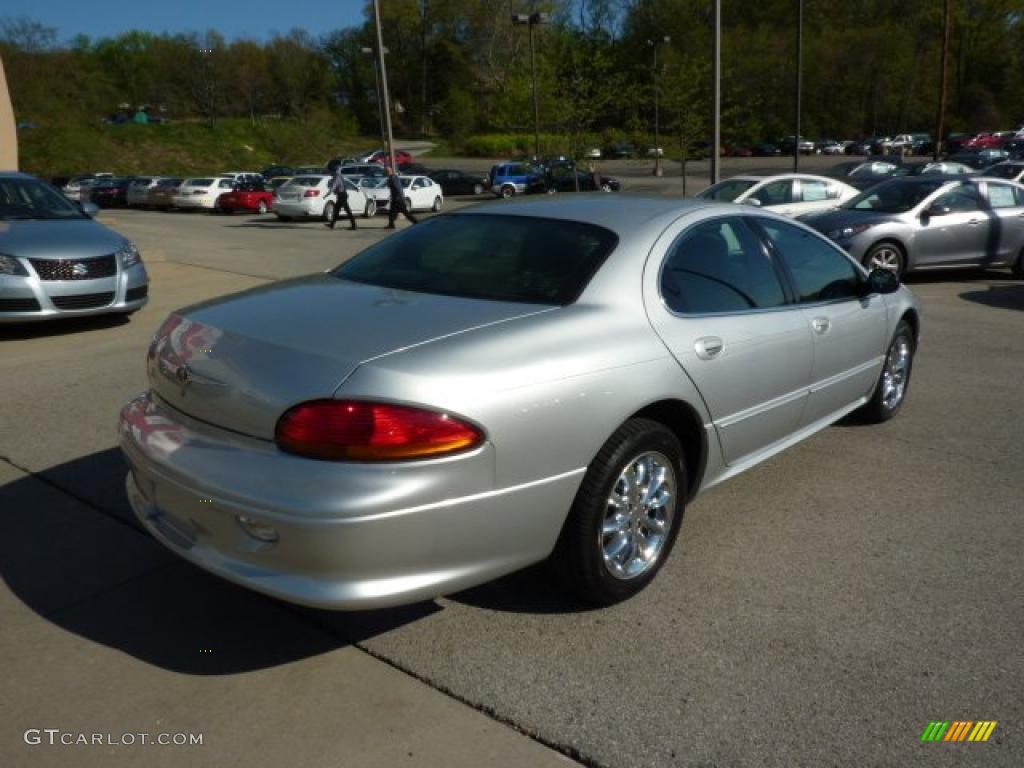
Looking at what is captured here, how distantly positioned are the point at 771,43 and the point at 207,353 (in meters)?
89.6

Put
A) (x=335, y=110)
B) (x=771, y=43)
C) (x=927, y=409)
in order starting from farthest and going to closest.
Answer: (x=335, y=110), (x=771, y=43), (x=927, y=409)

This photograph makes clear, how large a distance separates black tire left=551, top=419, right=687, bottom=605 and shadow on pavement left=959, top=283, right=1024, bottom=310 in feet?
27.9

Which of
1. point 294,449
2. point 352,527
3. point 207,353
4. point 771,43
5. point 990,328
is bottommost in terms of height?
point 990,328

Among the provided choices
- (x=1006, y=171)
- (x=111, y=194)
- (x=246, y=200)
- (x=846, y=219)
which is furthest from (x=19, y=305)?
(x=111, y=194)

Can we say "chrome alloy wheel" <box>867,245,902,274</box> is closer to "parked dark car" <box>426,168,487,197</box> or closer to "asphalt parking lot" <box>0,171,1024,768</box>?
"asphalt parking lot" <box>0,171,1024,768</box>

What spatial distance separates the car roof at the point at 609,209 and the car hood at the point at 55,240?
5333mm

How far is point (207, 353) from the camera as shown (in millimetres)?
3008

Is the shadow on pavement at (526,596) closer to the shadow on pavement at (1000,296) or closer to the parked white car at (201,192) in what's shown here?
the shadow on pavement at (1000,296)

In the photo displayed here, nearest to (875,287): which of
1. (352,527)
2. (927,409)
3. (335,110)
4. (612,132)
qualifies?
(927,409)

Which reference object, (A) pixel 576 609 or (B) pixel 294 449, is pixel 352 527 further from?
(A) pixel 576 609

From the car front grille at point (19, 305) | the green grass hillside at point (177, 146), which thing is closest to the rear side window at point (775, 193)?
the car front grille at point (19, 305)

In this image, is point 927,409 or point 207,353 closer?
point 207,353

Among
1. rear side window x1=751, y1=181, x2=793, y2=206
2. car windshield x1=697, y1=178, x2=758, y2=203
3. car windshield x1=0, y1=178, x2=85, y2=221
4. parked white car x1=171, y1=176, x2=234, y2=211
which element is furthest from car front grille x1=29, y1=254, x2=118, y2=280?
parked white car x1=171, y1=176, x2=234, y2=211

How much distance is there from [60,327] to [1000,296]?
421 inches
